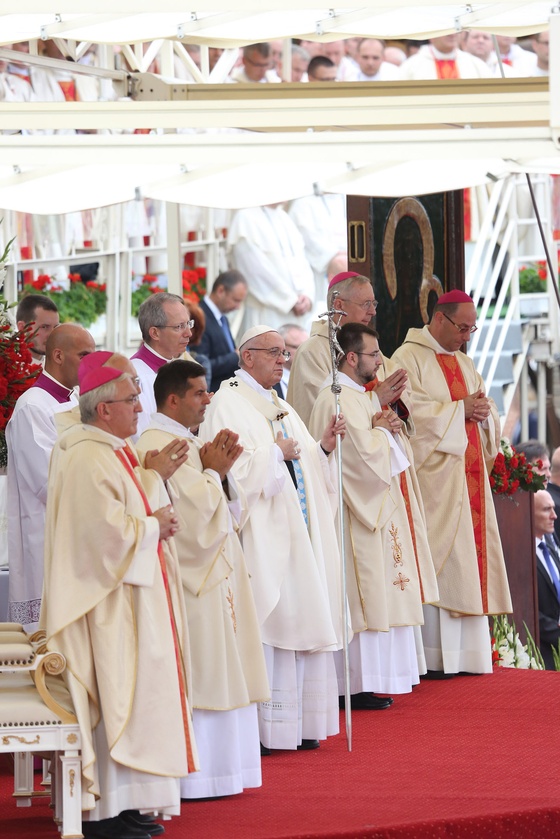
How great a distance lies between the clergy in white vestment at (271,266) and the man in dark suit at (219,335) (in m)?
0.63

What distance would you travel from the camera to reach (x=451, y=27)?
9570mm

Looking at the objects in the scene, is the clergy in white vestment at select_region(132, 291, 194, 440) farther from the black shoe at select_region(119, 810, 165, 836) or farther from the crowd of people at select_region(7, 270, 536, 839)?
the black shoe at select_region(119, 810, 165, 836)

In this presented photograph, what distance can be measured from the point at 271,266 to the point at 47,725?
343 inches

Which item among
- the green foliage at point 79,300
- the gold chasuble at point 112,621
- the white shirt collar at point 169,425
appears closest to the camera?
the gold chasuble at point 112,621

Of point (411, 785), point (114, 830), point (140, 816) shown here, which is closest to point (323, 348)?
point (411, 785)

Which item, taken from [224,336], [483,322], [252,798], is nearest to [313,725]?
[252,798]

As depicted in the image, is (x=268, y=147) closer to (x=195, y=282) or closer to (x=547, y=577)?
(x=547, y=577)

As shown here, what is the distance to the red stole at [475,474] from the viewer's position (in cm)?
953

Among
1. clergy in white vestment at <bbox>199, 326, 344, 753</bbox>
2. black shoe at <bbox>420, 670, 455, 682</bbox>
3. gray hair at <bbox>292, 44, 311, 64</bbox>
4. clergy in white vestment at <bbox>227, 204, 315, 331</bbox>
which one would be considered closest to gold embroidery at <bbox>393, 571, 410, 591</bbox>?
black shoe at <bbox>420, 670, 455, 682</bbox>

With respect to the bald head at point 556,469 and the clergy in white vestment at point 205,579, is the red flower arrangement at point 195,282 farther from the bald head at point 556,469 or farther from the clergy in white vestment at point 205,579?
the clergy in white vestment at point 205,579

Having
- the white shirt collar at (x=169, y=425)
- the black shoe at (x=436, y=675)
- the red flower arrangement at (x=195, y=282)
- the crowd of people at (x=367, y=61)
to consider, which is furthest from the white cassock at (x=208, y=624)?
the red flower arrangement at (x=195, y=282)

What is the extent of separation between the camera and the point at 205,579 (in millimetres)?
6324

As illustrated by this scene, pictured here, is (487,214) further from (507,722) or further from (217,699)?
(217,699)

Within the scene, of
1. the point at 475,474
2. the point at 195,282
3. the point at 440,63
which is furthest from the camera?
the point at 440,63
